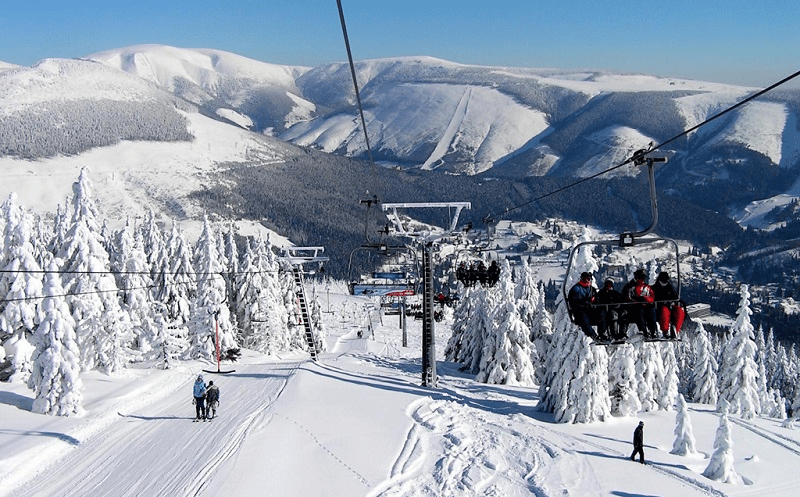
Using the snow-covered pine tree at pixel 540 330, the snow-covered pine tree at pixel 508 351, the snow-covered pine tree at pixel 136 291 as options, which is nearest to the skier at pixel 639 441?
the snow-covered pine tree at pixel 508 351

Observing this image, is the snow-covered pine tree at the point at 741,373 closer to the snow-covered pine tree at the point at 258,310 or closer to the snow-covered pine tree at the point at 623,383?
the snow-covered pine tree at the point at 623,383

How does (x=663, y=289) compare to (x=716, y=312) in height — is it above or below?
above

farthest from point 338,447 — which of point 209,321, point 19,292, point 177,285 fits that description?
point 177,285

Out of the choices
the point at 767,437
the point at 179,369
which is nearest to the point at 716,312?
the point at 767,437

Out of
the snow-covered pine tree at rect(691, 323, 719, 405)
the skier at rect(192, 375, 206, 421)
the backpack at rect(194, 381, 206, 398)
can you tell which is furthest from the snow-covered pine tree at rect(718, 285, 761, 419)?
the backpack at rect(194, 381, 206, 398)

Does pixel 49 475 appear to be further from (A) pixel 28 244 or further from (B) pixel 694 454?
(B) pixel 694 454

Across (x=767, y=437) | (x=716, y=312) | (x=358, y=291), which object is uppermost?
(x=358, y=291)
